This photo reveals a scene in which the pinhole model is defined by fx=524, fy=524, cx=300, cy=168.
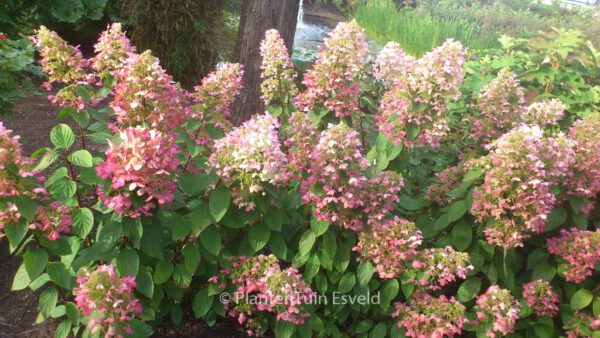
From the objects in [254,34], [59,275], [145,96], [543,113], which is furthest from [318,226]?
[254,34]

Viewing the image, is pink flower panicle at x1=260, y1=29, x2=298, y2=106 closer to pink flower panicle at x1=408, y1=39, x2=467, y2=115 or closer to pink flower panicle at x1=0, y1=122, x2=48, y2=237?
pink flower panicle at x1=408, y1=39, x2=467, y2=115

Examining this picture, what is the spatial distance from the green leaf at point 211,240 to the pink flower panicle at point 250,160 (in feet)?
0.59

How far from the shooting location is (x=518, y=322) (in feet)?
8.13

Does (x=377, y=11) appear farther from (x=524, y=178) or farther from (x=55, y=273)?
(x=55, y=273)

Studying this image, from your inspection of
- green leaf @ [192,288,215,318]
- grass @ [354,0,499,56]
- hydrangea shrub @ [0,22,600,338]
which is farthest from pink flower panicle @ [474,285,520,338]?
grass @ [354,0,499,56]

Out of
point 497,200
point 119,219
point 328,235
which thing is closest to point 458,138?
point 497,200

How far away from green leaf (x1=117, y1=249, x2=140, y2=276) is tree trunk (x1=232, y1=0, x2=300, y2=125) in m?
2.13

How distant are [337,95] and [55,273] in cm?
149

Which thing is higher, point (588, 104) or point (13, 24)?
point (588, 104)

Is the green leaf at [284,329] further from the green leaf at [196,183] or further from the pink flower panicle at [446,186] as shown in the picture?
the pink flower panicle at [446,186]

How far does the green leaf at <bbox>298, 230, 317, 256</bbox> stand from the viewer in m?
2.30

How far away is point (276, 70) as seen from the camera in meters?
2.84

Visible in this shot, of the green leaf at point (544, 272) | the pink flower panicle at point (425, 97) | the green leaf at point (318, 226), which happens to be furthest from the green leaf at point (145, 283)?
the green leaf at point (544, 272)

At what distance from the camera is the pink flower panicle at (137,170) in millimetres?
1790
